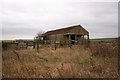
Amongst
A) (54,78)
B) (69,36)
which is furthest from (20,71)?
(69,36)

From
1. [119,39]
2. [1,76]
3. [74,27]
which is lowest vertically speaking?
[1,76]

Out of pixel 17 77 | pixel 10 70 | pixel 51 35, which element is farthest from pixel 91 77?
pixel 51 35

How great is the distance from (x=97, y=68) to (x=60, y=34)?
31.8 meters

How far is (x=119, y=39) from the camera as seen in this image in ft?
25.3

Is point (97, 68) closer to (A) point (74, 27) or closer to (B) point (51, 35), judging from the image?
(A) point (74, 27)

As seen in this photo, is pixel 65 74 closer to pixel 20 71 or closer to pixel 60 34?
pixel 20 71

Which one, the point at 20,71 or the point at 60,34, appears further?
the point at 60,34

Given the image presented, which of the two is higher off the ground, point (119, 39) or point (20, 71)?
point (119, 39)

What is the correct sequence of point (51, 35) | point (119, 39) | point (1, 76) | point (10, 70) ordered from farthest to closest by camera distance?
1. point (51, 35)
2. point (119, 39)
3. point (10, 70)
4. point (1, 76)

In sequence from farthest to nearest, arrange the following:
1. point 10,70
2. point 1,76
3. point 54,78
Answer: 1. point 10,70
2. point 1,76
3. point 54,78

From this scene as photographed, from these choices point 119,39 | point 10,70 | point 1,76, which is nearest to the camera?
point 1,76

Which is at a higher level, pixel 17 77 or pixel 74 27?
pixel 74 27

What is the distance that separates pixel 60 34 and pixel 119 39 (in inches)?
1187

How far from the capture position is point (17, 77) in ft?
16.4
